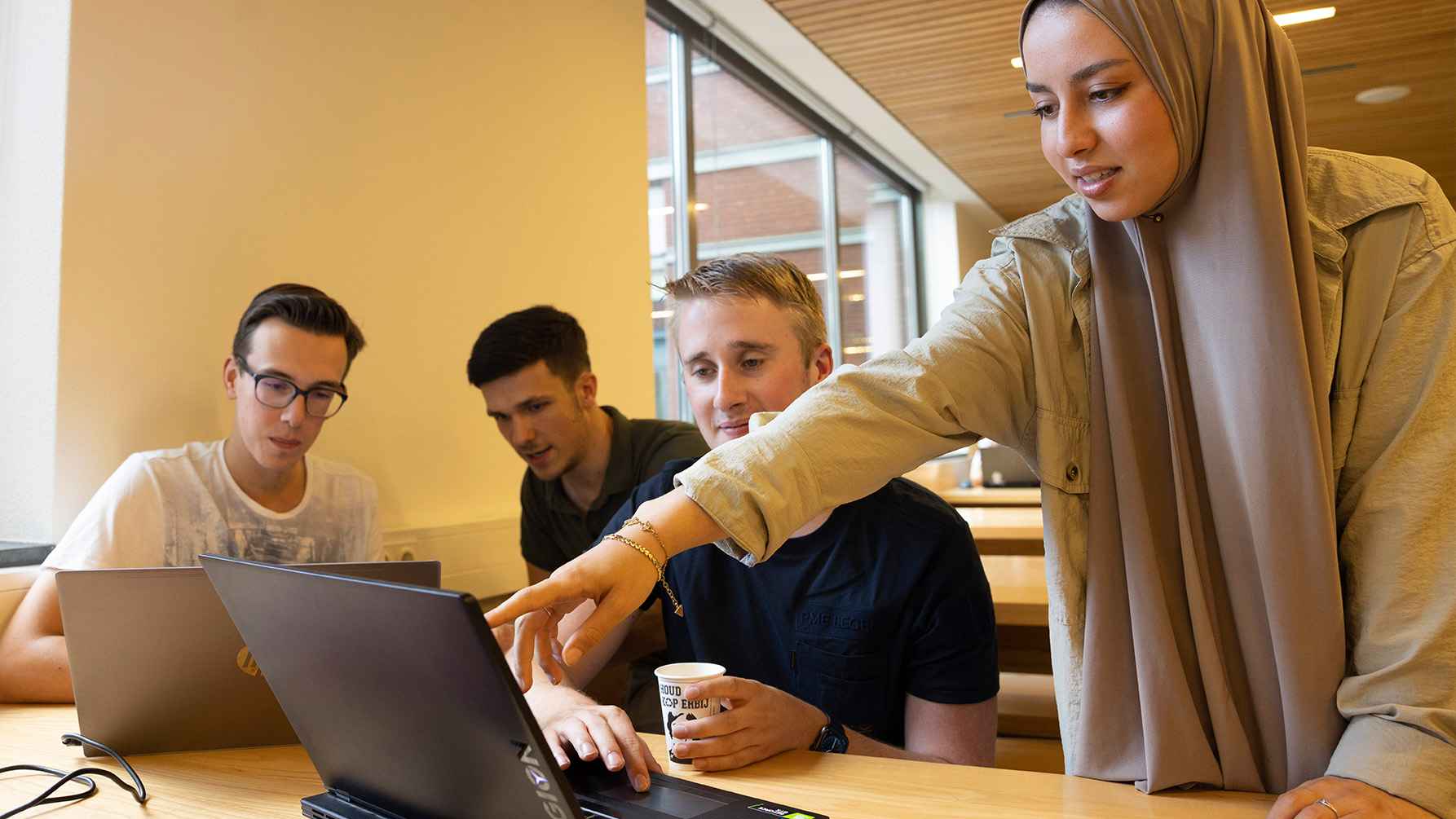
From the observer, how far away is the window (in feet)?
14.0

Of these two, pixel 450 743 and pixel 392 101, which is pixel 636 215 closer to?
pixel 392 101

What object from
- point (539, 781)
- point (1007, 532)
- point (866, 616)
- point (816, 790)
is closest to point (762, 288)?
point (866, 616)

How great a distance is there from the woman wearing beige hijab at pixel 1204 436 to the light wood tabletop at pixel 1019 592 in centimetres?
85

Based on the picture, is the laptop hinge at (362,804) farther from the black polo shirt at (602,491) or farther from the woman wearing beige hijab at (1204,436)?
the black polo shirt at (602,491)

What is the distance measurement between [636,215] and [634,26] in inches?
26.6

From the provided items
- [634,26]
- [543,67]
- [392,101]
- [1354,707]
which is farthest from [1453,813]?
[634,26]

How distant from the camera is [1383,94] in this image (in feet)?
16.4

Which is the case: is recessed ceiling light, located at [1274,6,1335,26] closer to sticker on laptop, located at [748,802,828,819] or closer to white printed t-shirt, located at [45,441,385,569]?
white printed t-shirt, located at [45,441,385,569]

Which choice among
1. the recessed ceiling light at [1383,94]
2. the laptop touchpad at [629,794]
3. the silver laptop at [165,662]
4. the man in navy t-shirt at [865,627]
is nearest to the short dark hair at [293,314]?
the man in navy t-shirt at [865,627]

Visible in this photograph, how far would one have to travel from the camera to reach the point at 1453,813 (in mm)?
875

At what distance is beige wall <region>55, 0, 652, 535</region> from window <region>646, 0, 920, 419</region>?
0.37 metres

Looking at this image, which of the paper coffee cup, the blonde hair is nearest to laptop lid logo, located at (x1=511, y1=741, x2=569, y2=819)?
the paper coffee cup

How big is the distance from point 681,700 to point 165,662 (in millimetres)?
607

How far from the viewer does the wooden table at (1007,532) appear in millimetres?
3359
